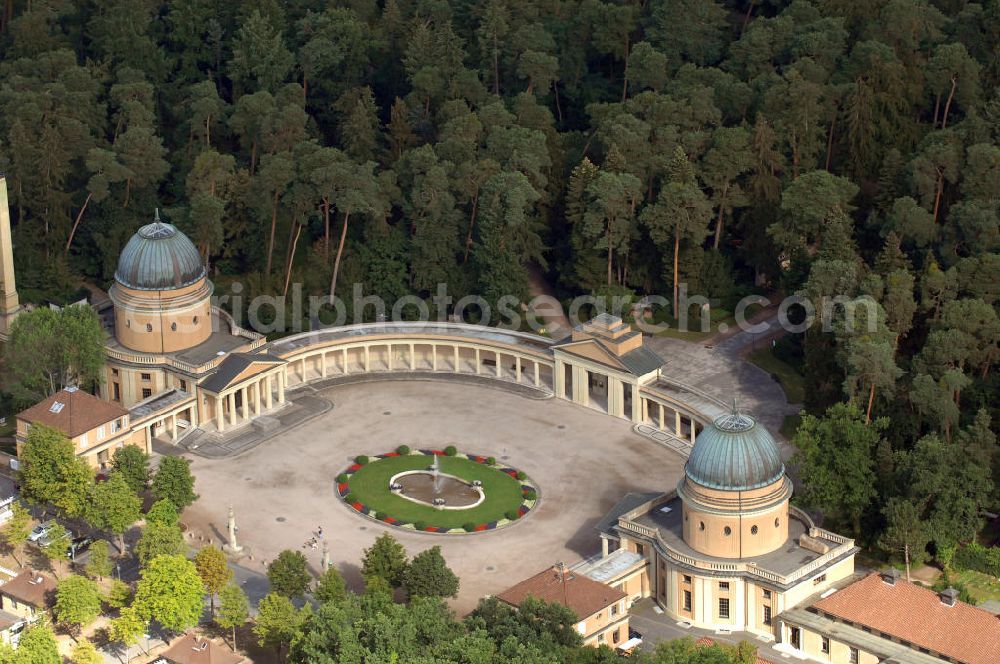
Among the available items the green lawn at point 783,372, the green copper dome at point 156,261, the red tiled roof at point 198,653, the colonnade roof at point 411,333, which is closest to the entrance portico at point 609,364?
the colonnade roof at point 411,333

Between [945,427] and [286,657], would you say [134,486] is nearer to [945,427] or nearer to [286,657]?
[286,657]

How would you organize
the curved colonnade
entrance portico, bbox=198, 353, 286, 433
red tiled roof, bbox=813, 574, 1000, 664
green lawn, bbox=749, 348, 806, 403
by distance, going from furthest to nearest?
the curved colonnade, green lawn, bbox=749, 348, 806, 403, entrance portico, bbox=198, 353, 286, 433, red tiled roof, bbox=813, 574, 1000, 664

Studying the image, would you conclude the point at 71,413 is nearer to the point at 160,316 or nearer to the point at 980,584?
the point at 160,316

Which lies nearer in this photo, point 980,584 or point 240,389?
point 980,584

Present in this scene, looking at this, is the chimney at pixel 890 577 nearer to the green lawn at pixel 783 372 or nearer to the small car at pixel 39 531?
the green lawn at pixel 783 372

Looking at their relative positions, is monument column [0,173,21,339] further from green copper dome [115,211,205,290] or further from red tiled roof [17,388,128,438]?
red tiled roof [17,388,128,438]

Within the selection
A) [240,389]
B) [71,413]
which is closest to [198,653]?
[71,413]

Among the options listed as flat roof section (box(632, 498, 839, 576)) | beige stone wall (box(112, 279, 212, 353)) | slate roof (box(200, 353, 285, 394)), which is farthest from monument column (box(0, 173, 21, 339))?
flat roof section (box(632, 498, 839, 576))
